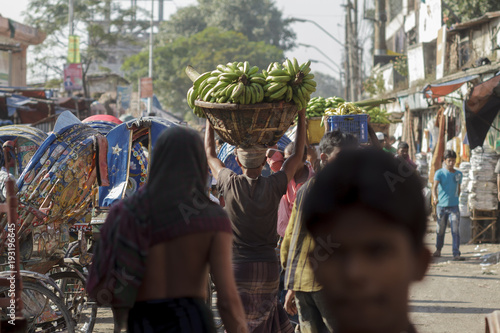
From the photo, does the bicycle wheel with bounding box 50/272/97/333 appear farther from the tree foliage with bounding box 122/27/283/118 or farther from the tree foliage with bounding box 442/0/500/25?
the tree foliage with bounding box 122/27/283/118

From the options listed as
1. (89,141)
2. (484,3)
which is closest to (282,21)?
(484,3)

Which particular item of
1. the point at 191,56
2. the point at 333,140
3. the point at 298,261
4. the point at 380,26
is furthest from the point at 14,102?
the point at 191,56

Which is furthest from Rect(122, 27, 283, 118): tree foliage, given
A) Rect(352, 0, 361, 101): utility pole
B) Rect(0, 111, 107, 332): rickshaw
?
Rect(0, 111, 107, 332): rickshaw

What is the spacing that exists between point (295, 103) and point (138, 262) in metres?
2.34

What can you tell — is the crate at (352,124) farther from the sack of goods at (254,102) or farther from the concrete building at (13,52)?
the concrete building at (13,52)

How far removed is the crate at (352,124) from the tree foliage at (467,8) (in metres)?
14.4

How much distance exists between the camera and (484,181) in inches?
520

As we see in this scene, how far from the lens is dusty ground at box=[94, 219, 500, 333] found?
7.27 m

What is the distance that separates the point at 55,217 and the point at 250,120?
2.83m

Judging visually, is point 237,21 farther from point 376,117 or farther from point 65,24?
point 376,117

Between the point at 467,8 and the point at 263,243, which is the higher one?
the point at 467,8

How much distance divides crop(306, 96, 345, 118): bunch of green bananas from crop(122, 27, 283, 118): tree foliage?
Answer: 45.4 metres

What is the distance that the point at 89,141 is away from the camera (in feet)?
23.6

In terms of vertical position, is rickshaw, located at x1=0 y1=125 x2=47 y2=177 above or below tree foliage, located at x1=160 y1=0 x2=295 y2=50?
below
